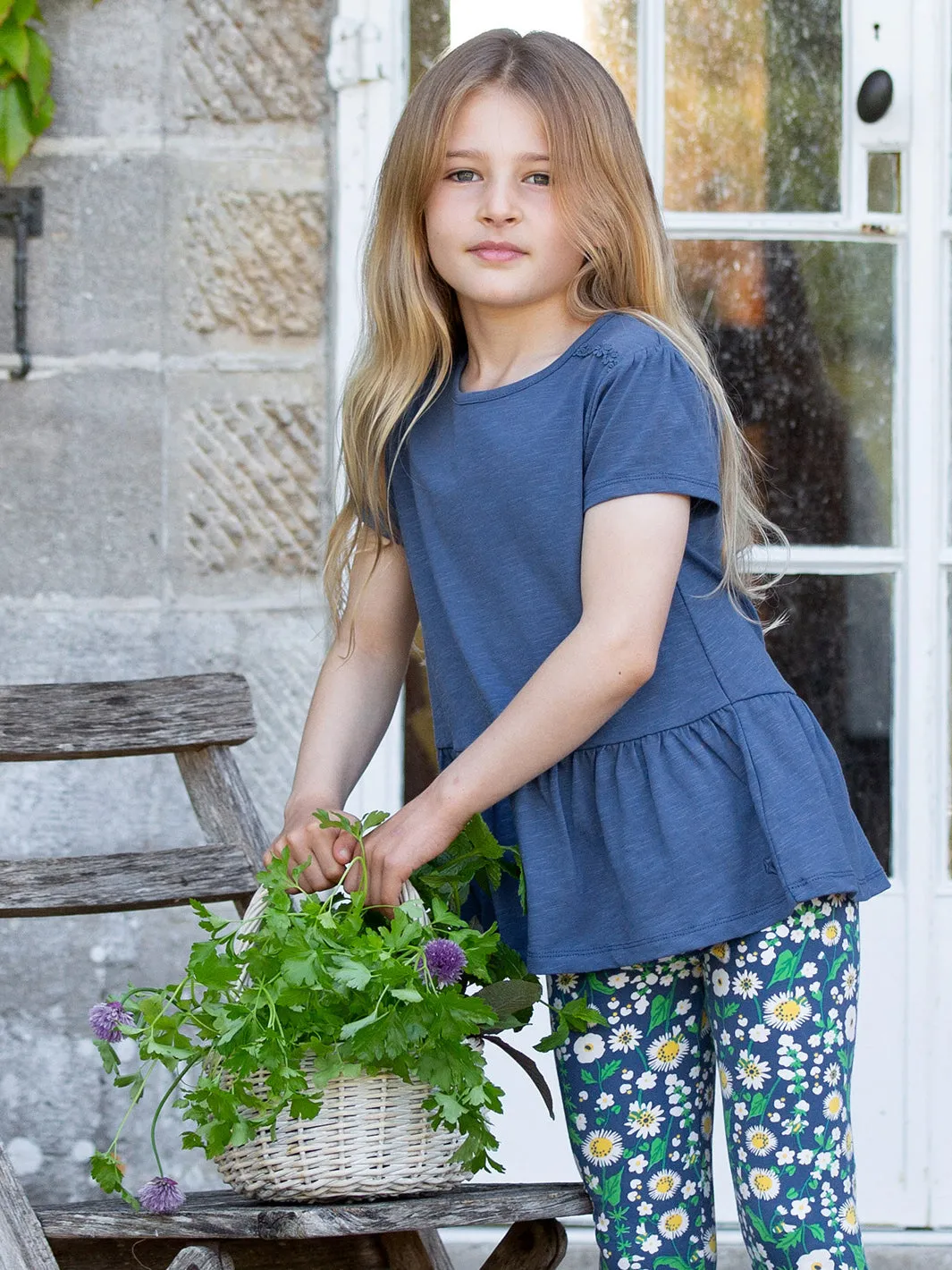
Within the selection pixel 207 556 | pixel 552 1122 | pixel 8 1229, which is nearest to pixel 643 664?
pixel 8 1229

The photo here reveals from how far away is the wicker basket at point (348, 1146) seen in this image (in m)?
1.39

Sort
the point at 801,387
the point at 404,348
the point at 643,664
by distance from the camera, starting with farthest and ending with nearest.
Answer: the point at 801,387 → the point at 404,348 → the point at 643,664

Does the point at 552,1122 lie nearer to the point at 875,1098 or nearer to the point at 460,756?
the point at 875,1098

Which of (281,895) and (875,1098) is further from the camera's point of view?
(875,1098)

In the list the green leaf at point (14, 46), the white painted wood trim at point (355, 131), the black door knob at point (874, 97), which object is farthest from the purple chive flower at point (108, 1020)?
the black door knob at point (874, 97)

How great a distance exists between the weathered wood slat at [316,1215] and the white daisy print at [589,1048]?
132mm

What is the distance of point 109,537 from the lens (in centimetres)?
237

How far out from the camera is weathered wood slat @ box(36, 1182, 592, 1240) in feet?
4.55

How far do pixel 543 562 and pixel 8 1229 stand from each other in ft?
2.59

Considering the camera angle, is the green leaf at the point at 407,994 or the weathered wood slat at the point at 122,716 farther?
the weathered wood slat at the point at 122,716

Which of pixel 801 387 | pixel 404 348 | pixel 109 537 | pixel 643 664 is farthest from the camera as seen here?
pixel 801 387

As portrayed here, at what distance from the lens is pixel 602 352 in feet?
4.92

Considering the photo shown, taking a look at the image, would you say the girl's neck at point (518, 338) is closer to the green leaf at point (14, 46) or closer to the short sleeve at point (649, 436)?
the short sleeve at point (649, 436)

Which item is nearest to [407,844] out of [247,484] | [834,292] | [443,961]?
[443,961]
